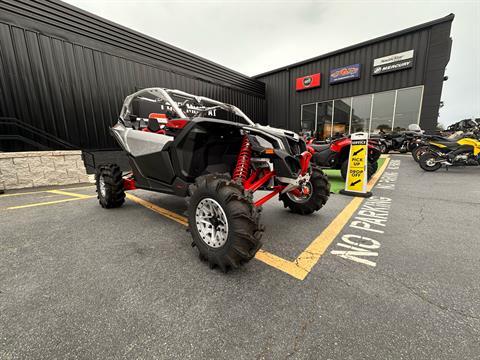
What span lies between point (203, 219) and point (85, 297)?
1117 mm

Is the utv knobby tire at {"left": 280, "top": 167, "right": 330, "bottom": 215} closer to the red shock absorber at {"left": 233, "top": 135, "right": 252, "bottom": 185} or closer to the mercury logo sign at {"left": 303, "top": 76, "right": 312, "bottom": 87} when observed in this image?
the red shock absorber at {"left": 233, "top": 135, "right": 252, "bottom": 185}

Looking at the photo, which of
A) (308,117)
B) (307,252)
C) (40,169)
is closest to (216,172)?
(307,252)

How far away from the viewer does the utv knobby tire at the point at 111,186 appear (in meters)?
3.69

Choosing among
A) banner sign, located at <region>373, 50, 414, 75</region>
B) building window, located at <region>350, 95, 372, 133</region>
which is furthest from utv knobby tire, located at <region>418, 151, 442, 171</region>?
banner sign, located at <region>373, 50, 414, 75</region>

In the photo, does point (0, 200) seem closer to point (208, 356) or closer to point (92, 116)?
point (92, 116)

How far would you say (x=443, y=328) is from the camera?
132 cm

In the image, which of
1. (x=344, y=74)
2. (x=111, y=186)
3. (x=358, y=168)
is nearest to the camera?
(x=111, y=186)

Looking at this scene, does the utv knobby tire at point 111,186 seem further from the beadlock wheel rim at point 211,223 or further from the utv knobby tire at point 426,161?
the utv knobby tire at point 426,161

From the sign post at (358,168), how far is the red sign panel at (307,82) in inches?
459

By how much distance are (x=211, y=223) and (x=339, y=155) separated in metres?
5.15

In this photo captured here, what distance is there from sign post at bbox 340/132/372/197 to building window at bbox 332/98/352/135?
1001 centimetres

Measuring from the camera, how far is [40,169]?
604 centimetres

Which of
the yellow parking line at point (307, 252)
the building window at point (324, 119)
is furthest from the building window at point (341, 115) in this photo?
the yellow parking line at point (307, 252)

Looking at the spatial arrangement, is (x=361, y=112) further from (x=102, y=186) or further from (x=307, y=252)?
(x=102, y=186)
